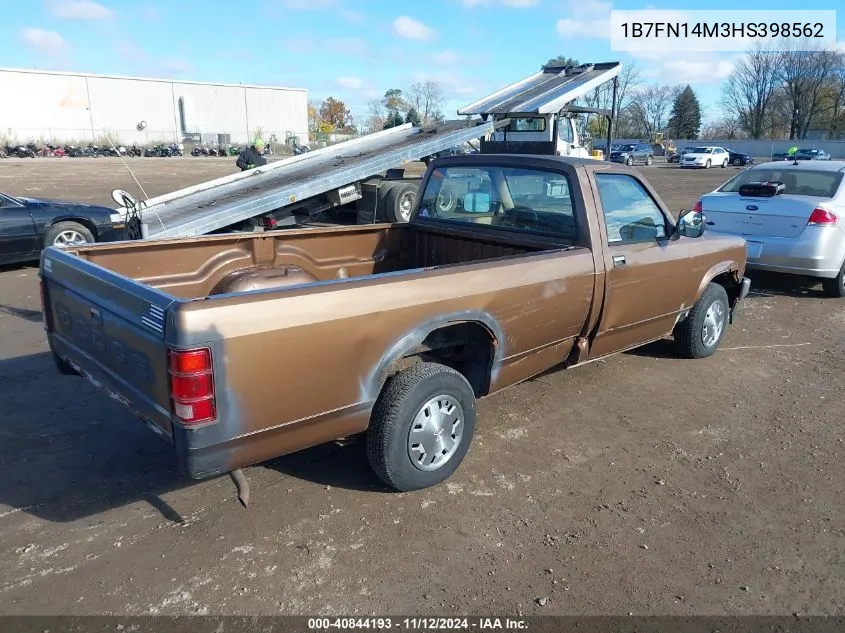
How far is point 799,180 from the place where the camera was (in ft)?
26.7

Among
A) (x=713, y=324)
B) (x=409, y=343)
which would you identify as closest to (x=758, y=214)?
(x=713, y=324)

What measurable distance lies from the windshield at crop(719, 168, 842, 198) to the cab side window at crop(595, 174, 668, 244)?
419 centimetres

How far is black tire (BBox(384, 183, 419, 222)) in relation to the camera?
455 inches

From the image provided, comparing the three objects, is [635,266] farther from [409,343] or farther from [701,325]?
[409,343]

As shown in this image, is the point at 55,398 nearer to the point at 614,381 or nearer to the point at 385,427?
the point at 385,427

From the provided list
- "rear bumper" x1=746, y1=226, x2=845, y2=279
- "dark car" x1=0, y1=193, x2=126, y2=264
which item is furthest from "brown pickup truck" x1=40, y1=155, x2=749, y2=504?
"dark car" x1=0, y1=193, x2=126, y2=264

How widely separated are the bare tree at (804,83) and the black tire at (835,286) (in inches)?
3248

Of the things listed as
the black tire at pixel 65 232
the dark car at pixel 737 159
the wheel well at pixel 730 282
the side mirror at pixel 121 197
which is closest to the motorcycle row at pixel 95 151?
the dark car at pixel 737 159

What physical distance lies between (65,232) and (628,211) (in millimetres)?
8064

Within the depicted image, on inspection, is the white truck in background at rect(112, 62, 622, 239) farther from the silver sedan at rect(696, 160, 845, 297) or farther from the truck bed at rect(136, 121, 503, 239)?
the silver sedan at rect(696, 160, 845, 297)

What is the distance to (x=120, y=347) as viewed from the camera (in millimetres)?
2998

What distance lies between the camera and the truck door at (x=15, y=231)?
8.80m

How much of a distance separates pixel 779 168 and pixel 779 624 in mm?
7182

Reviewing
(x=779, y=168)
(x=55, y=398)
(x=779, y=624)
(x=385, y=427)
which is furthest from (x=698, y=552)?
(x=779, y=168)
